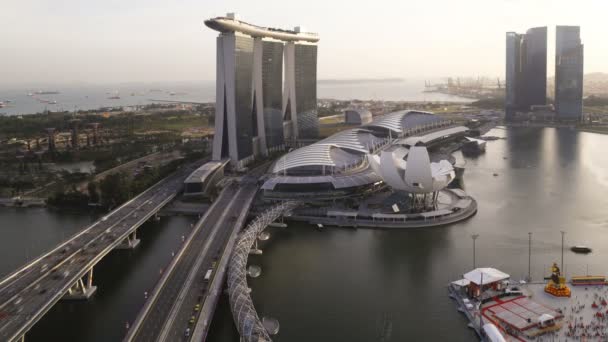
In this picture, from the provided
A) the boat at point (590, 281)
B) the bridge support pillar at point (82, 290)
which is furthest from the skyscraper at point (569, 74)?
the bridge support pillar at point (82, 290)

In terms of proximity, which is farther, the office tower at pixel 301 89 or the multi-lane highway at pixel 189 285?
the office tower at pixel 301 89

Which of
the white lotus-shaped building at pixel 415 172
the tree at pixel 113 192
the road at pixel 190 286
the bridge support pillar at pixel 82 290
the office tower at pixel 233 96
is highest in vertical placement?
the office tower at pixel 233 96

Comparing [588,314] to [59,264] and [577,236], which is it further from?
[59,264]

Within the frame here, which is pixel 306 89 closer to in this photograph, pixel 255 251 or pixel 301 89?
pixel 301 89

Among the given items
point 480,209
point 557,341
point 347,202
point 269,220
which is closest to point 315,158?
point 347,202

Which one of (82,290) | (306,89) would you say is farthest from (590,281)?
(306,89)

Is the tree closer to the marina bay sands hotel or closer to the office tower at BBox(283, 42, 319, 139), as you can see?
the marina bay sands hotel

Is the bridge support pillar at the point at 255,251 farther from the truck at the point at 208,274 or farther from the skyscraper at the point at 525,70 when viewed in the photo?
the skyscraper at the point at 525,70

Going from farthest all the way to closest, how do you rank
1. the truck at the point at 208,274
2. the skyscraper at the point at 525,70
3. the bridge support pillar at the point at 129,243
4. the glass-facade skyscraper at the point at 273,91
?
the skyscraper at the point at 525,70, the glass-facade skyscraper at the point at 273,91, the bridge support pillar at the point at 129,243, the truck at the point at 208,274

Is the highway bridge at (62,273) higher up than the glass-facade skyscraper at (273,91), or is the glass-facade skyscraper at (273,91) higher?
the glass-facade skyscraper at (273,91)
